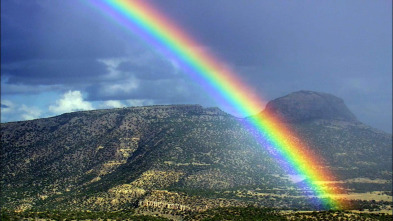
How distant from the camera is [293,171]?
19162cm

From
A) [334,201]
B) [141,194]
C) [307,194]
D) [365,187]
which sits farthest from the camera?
[365,187]

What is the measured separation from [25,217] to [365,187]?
123 meters

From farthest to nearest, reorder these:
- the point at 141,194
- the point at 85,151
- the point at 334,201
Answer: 1. the point at 85,151
2. the point at 334,201
3. the point at 141,194

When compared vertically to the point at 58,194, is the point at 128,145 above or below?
above

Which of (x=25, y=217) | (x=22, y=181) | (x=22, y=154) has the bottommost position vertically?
(x=25, y=217)

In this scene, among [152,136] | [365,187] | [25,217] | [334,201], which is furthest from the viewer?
[152,136]

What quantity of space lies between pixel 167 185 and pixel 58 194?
35.0 metres

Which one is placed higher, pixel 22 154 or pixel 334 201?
pixel 22 154

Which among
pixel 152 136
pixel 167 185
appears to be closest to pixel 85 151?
pixel 152 136

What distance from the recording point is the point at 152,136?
198 m

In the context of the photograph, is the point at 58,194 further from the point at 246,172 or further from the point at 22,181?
the point at 246,172

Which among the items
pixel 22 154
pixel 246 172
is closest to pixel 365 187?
pixel 246 172

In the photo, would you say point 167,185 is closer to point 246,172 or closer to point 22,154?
point 246,172

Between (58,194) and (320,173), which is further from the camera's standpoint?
(320,173)
